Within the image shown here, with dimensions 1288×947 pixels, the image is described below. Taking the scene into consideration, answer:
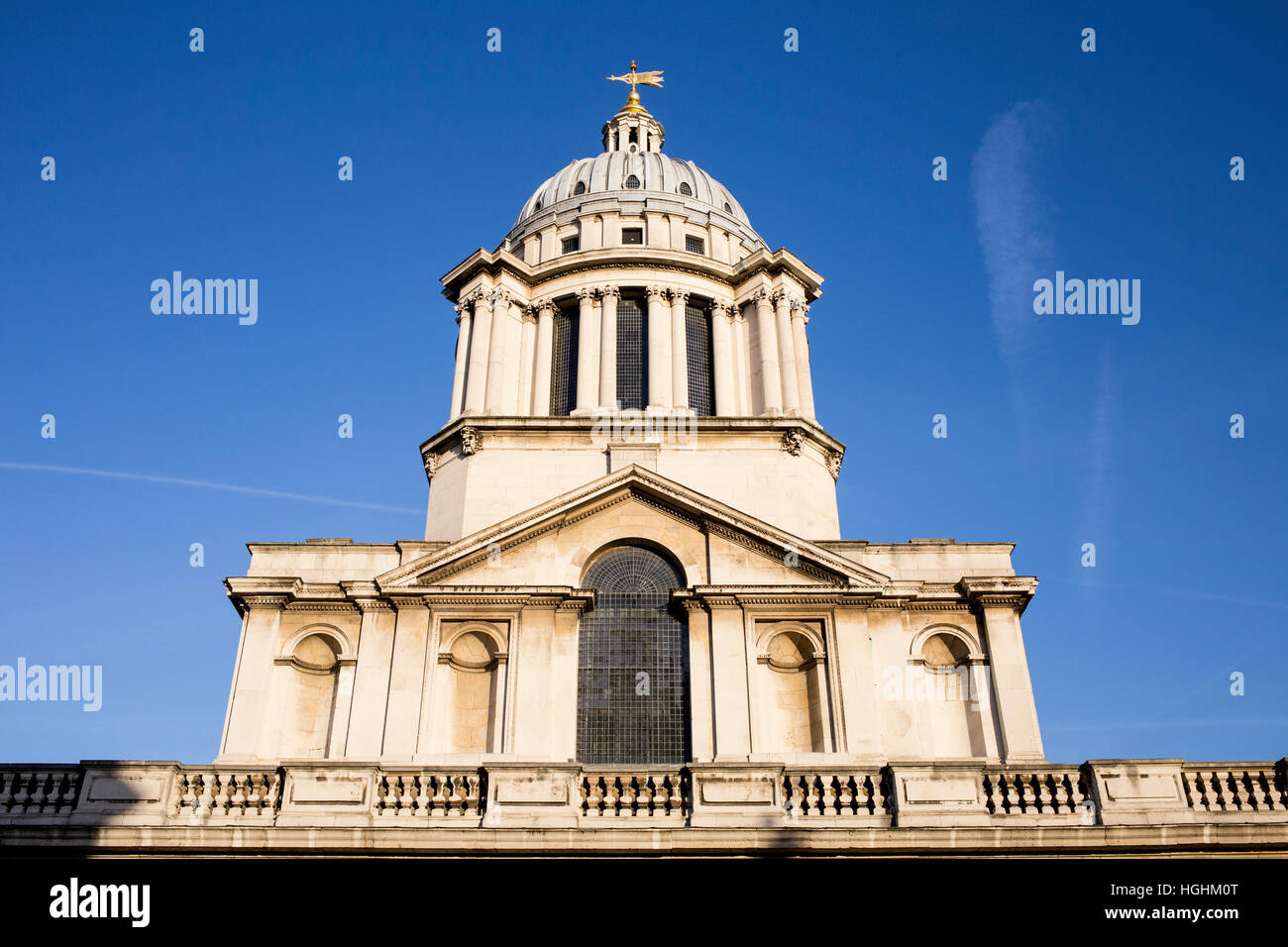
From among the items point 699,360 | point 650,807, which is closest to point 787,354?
point 699,360

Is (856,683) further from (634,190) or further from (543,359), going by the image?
(634,190)

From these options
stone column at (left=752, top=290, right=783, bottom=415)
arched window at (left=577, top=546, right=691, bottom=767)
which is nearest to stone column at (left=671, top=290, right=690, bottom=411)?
stone column at (left=752, top=290, right=783, bottom=415)

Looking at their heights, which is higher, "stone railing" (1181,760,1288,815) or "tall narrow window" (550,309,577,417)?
"tall narrow window" (550,309,577,417)

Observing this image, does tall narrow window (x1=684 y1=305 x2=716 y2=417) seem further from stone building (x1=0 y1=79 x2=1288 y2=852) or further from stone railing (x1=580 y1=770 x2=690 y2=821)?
stone railing (x1=580 y1=770 x2=690 y2=821)

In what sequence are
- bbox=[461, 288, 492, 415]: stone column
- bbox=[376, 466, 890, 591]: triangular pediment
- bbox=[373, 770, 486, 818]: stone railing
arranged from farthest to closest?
bbox=[461, 288, 492, 415]: stone column, bbox=[376, 466, 890, 591]: triangular pediment, bbox=[373, 770, 486, 818]: stone railing

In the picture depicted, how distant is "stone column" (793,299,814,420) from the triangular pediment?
7067mm

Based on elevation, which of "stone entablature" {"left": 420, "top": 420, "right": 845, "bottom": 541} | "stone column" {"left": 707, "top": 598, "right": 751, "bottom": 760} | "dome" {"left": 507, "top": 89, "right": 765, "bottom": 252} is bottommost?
"stone column" {"left": 707, "top": 598, "right": 751, "bottom": 760}

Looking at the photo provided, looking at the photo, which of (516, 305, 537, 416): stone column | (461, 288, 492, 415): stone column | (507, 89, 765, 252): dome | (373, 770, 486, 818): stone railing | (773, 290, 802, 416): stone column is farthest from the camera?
(507, 89, 765, 252): dome

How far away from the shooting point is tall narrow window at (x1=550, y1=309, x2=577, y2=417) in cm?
3183

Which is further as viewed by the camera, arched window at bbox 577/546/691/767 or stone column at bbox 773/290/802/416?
stone column at bbox 773/290/802/416

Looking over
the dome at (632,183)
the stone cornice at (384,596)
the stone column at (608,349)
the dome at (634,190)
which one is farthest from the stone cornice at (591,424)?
the dome at (632,183)

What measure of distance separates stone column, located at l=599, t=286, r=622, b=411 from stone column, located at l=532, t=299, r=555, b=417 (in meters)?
1.52

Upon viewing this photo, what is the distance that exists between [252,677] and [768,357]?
16.2 meters
